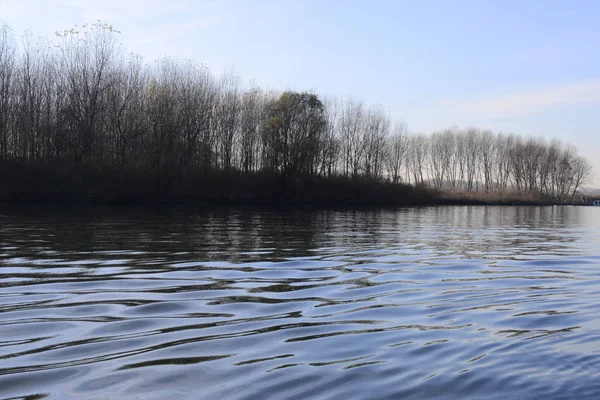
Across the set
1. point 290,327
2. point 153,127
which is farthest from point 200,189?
point 290,327

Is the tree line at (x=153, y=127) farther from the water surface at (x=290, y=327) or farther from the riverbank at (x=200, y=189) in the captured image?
the water surface at (x=290, y=327)

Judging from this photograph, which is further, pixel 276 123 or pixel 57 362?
pixel 276 123

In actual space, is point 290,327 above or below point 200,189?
below

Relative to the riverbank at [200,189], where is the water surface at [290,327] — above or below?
below

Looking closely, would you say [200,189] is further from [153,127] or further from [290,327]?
[290,327]

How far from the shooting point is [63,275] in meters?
8.45

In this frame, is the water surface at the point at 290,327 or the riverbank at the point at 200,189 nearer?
the water surface at the point at 290,327

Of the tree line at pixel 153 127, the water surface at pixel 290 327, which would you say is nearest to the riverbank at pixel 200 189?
the tree line at pixel 153 127

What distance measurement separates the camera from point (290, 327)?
5543mm

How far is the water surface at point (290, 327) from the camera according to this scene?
3934 millimetres

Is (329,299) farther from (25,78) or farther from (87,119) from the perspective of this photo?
(25,78)

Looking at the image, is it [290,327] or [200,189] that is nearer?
[290,327]

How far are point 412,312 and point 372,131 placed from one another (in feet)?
224

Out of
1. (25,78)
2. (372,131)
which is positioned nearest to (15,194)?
(25,78)
